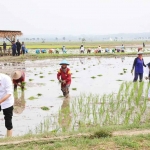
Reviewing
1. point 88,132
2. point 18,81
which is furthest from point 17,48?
point 88,132

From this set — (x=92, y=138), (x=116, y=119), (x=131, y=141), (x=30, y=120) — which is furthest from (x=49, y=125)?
(x=131, y=141)

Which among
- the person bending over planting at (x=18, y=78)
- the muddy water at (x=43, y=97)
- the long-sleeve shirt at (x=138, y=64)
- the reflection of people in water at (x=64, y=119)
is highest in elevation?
the long-sleeve shirt at (x=138, y=64)

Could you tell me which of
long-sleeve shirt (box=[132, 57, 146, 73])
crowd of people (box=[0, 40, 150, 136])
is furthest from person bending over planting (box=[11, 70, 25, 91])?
long-sleeve shirt (box=[132, 57, 146, 73])

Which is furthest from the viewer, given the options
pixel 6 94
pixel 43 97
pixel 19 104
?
pixel 43 97

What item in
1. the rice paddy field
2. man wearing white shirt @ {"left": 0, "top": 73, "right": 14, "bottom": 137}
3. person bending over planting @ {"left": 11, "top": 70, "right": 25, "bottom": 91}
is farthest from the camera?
person bending over planting @ {"left": 11, "top": 70, "right": 25, "bottom": 91}

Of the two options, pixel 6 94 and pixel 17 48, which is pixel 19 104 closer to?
pixel 6 94

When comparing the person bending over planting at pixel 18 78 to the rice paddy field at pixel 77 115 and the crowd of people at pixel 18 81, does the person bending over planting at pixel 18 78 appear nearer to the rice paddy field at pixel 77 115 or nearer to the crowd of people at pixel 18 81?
the crowd of people at pixel 18 81

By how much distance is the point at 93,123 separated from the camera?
6.76 meters

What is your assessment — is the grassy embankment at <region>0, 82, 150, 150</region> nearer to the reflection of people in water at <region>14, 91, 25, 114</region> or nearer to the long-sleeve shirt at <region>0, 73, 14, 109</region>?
the long-sleeve shirt at <region>0, 73, 14, 109</region>

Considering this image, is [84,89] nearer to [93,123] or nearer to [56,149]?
[93,123]

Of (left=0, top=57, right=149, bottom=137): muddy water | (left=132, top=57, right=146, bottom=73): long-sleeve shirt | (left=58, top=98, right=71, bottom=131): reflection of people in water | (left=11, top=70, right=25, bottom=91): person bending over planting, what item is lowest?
(left=0, top=57, right=149, bottom=137): muddy water

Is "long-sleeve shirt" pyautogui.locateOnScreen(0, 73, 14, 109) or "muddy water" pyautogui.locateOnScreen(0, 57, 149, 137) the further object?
"muddy water" pyautogui.locateOnScreen(0, 57, 149, 137)

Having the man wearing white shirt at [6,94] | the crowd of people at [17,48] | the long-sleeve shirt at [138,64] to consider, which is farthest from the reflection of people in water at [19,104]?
the crowd of people at [17,48]

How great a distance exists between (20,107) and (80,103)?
5.13 ft
